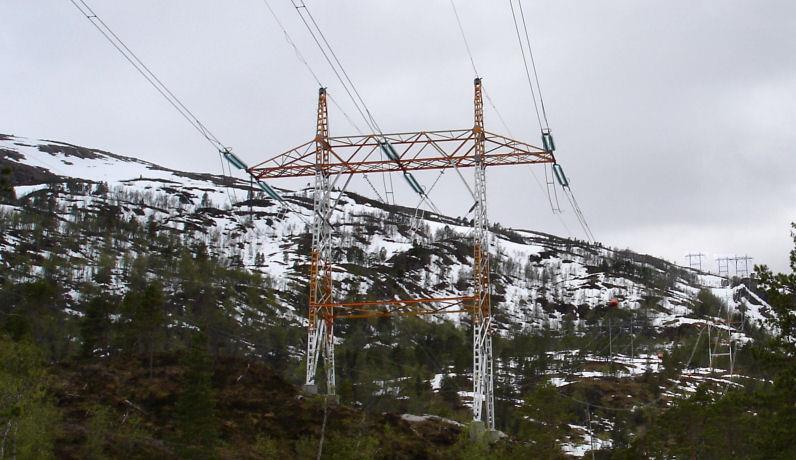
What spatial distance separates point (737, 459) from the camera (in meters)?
45.3

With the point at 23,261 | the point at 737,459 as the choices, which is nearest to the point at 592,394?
the point at 737,459

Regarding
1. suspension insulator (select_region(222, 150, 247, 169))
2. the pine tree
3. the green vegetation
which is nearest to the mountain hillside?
the green vegetation

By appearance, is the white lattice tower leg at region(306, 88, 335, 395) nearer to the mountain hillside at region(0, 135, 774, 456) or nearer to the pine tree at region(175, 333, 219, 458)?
the pine tree at region(175, 333, 219, 458)

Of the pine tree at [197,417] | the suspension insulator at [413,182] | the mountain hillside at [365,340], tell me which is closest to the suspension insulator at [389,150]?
the suspension insulator at [413,182]

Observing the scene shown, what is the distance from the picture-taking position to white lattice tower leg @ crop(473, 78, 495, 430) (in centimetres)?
3609

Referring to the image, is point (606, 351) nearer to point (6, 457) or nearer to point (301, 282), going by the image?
point (301, 282)

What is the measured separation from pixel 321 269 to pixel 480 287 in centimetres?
896

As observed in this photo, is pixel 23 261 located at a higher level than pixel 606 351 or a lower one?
higher

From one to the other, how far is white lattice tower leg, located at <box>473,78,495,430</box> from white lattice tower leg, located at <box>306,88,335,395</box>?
298 inches

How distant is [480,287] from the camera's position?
36375 millimetres

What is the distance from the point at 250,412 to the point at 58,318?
64.2 m

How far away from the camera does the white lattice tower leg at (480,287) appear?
3609 cm

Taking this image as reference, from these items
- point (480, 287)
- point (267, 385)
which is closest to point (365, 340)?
point (267, 385)

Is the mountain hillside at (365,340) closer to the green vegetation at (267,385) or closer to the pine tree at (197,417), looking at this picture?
the green vegetation at (267,385)
